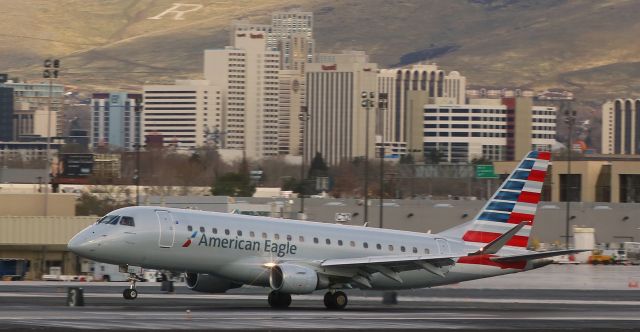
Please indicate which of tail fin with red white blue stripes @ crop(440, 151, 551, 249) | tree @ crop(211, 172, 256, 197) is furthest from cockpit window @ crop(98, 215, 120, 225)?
tree @ crop(211, 172, 256, 197)

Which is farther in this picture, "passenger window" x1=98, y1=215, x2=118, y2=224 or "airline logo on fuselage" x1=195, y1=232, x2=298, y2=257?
"airline logo on fuselage" x1=195, y1=232, x2=298, y2=257

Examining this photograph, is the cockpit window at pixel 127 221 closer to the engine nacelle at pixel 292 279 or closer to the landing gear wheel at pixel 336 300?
the engine nacelle at pixel 292 279

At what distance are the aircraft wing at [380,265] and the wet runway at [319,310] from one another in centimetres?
151

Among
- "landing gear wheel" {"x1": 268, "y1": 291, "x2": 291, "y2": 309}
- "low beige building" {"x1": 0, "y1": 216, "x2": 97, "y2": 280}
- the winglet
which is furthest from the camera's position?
"low beige building" {"x1": 0, "y1": 216, "x2": 97, "y2": 280}

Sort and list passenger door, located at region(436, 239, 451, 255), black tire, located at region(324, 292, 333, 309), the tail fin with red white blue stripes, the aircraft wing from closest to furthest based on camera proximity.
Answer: the aircraft wing
black tire, located at region(324, 292, 333, 309)
passenger door, located at region(436, 239, 451, 255)
the tail fin with red white blue stripes

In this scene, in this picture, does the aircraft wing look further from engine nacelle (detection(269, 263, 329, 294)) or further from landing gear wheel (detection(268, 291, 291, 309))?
landing gear wheel (detection(268, 291, 291, 309))

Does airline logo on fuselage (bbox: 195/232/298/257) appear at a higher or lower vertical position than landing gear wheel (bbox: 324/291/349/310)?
higher

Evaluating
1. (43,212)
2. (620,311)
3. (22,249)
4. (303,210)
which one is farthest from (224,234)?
(303,210)

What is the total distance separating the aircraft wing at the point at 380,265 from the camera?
5647 centimetres

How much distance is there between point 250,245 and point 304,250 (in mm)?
2452

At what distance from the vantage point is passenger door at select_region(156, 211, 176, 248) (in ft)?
180

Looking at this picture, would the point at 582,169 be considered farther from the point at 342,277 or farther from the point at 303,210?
the point at 342,277

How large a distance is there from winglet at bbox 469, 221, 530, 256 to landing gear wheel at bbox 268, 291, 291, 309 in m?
7.72

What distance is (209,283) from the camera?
5709 centimetres
